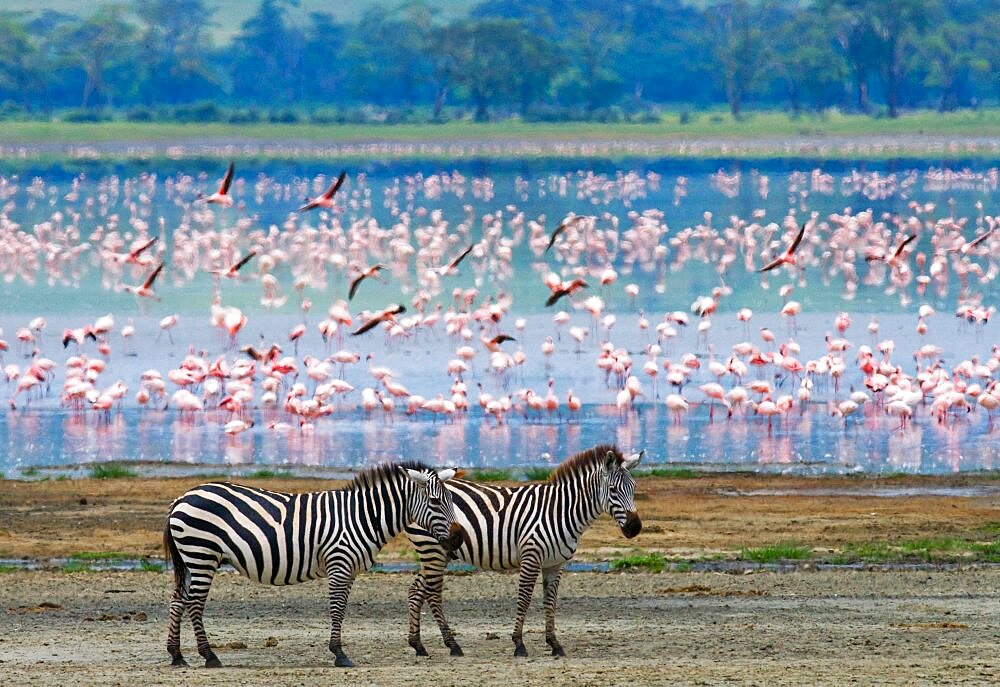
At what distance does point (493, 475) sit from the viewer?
1719 centimetres

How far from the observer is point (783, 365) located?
2261cm

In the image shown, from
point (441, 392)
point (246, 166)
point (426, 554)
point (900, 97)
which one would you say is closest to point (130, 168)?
point (246, 166)

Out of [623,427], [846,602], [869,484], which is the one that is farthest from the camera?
[623,427]

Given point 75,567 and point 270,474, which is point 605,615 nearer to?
point 75,567

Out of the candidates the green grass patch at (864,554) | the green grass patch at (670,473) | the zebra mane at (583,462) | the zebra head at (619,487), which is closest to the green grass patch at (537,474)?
the green grass patch at (670,473)

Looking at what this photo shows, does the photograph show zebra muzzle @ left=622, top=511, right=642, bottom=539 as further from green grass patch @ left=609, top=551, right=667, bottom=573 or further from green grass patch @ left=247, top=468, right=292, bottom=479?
green grass patch @ left=247, top=468, right=292, bottom=479

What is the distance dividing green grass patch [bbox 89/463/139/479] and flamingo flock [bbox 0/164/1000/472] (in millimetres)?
1971

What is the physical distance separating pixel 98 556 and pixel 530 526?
178 inches

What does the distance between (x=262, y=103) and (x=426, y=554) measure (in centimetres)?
12238

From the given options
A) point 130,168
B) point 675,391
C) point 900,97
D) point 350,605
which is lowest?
point 350,605

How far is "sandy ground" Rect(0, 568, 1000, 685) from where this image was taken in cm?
980

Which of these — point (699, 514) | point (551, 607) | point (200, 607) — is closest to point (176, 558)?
point (200, 607)

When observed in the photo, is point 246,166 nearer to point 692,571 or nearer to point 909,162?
point 909,162

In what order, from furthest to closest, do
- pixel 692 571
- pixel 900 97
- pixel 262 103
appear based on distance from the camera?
pixel 262 103 → pixel 900 97 → pixel 692 571
